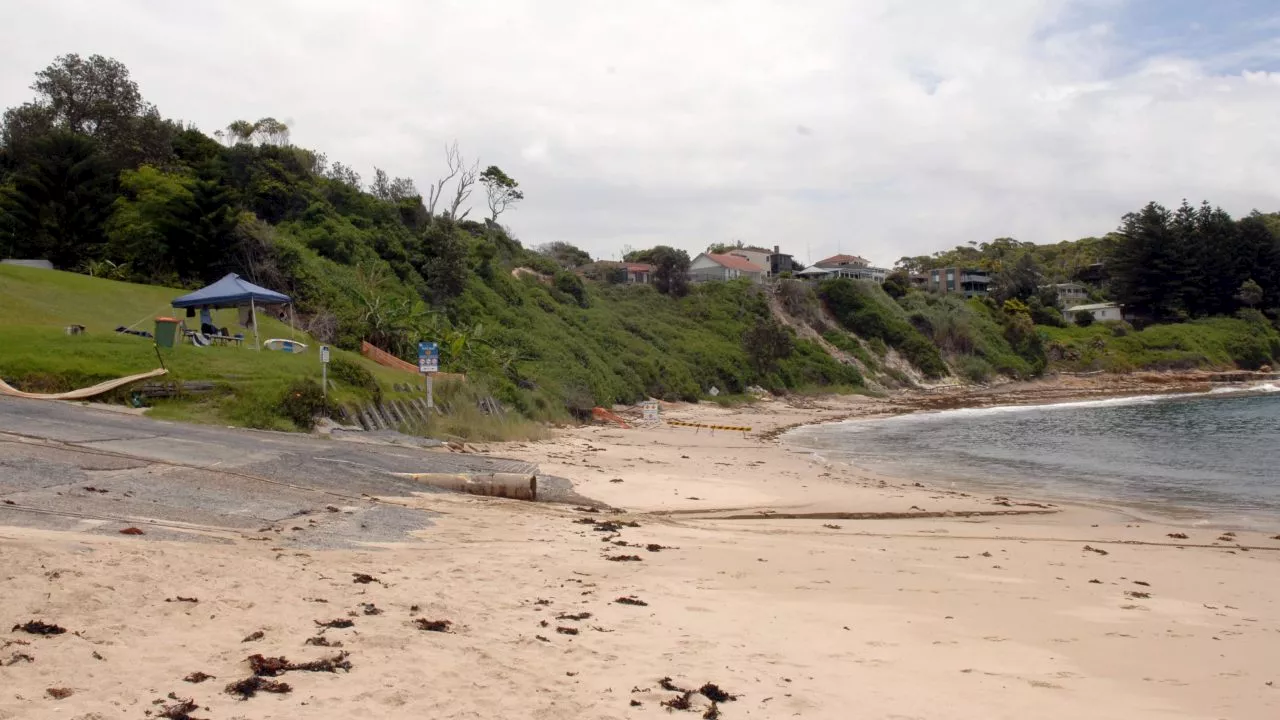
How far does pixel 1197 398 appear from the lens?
57094mm

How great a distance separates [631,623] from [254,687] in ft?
10.5

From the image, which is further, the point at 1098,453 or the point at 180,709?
the point at 1098,453

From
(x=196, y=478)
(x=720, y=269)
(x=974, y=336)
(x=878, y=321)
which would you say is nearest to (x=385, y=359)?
(x=196, y=478)

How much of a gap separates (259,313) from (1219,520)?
27591 millimetres

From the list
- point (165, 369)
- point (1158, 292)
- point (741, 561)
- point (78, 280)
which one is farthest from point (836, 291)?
point (741, 561)

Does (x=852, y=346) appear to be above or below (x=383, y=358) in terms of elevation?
above

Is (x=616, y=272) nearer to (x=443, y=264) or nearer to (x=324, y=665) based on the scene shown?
(x=443, y=264)

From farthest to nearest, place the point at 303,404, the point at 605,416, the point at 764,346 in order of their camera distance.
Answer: the point at 764,346 < the point at 605,416 < the point at 303,404

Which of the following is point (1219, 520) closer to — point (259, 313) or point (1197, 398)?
point (259, 313)

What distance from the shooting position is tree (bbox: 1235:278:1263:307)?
303 ft

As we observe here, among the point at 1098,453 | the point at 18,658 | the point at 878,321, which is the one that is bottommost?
the point at 1098,453

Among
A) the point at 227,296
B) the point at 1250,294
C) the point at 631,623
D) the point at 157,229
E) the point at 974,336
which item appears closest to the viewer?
the point at 631,623

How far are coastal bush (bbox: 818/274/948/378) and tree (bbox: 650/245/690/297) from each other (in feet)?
39.7

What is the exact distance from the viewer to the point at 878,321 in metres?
72.5
